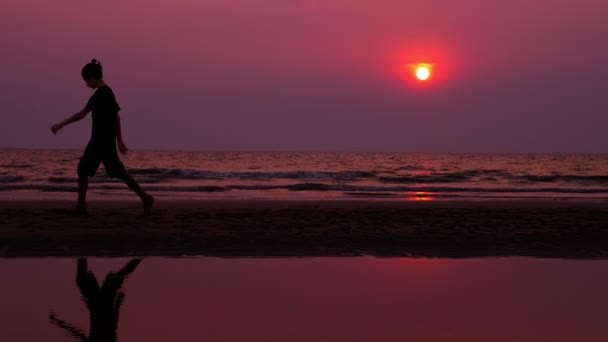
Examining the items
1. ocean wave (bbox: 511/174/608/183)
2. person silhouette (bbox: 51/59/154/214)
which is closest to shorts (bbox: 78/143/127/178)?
person silhouette (bbox: 51/59/154/214)

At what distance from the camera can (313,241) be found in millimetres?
8141

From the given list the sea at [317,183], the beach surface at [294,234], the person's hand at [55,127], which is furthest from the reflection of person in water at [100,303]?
the sea at [317,183]

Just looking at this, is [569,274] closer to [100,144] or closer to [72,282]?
[72,282]

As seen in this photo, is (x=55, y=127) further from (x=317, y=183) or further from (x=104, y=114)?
(x=317, y=183)

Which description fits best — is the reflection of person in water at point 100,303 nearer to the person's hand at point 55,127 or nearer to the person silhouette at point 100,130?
the person's hand at point 55,127

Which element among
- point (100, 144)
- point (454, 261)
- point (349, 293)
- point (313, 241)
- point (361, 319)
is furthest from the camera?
point (100, 144)

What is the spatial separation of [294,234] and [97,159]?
290cm

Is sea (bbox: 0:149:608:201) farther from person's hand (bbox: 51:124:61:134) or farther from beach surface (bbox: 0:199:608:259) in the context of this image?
person's hand (bbox: 51:124:61:134)

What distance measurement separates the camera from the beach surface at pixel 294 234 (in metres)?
7.38

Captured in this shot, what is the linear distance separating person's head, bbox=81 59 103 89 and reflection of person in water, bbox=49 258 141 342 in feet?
12.6

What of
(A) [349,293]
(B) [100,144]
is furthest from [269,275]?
(B) [100,144]

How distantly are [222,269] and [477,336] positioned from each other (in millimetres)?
2651

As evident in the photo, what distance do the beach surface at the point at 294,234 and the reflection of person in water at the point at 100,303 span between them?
1.32m

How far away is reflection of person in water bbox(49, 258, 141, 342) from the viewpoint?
3.74 metres
